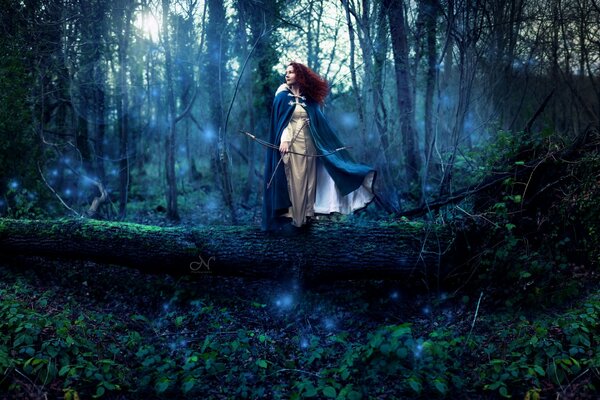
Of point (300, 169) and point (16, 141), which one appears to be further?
point (16, 141)

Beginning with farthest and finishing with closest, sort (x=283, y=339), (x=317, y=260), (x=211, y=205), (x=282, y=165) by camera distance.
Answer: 1. (x=211, y=205)
2. (x=282, y=165)
3. (x=317, y=260)
4. (x=283, y=339)

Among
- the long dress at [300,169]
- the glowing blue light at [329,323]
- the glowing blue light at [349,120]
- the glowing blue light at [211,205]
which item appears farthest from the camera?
the glowing blue light at [349,120]

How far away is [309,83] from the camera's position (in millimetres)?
6227

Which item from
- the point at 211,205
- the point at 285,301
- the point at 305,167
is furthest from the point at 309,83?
the point at 211,205

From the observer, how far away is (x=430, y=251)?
5.70 meters

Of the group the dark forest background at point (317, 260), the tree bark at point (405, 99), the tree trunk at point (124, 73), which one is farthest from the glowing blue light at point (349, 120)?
the tree trunk at point (124, 73)

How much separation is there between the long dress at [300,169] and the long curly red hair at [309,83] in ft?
0.80

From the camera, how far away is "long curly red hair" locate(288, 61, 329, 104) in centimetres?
614

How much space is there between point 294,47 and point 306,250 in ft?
24.8

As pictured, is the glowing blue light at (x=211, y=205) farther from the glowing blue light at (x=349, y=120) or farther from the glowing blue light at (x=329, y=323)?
the glowing blue light at (x=329, y=323)

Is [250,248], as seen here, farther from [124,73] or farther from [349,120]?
[349,120]

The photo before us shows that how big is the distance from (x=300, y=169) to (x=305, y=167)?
73 mm

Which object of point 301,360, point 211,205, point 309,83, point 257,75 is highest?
point 257,75

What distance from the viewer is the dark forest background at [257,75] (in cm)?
809
